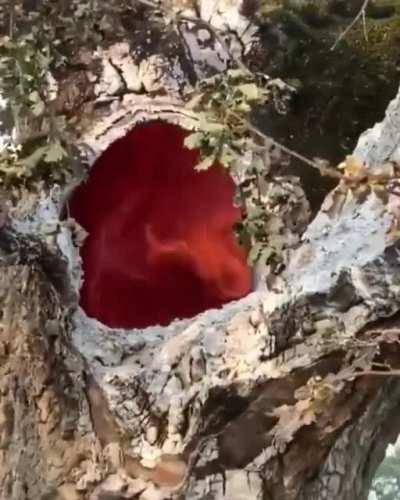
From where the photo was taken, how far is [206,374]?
Answer: 0.75m

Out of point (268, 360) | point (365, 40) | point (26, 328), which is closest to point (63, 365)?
point (26, 328)

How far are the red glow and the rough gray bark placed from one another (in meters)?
0.06

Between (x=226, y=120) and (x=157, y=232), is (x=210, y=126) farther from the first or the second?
(x=157, y=232)

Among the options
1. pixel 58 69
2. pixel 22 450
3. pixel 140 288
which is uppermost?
pixel 58 69

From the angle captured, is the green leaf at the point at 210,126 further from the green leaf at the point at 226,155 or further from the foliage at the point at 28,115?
the foliage at the point at 28,115

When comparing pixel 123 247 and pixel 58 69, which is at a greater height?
pixel 58 69

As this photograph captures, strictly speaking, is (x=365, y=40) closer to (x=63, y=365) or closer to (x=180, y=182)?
(x=180, y=182)

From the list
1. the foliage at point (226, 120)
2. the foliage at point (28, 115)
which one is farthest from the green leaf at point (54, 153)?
the foliage at point (226, 120)

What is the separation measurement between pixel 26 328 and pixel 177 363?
0.37 feet

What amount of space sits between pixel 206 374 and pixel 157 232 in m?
0.17

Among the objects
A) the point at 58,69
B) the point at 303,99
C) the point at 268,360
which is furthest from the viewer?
the point at 303,99

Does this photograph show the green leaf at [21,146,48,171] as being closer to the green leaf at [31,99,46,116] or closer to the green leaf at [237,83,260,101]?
the green leaf at [31,99,46,116]

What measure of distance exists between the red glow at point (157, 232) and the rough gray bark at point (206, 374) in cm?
6

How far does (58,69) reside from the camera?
0.87 meters
